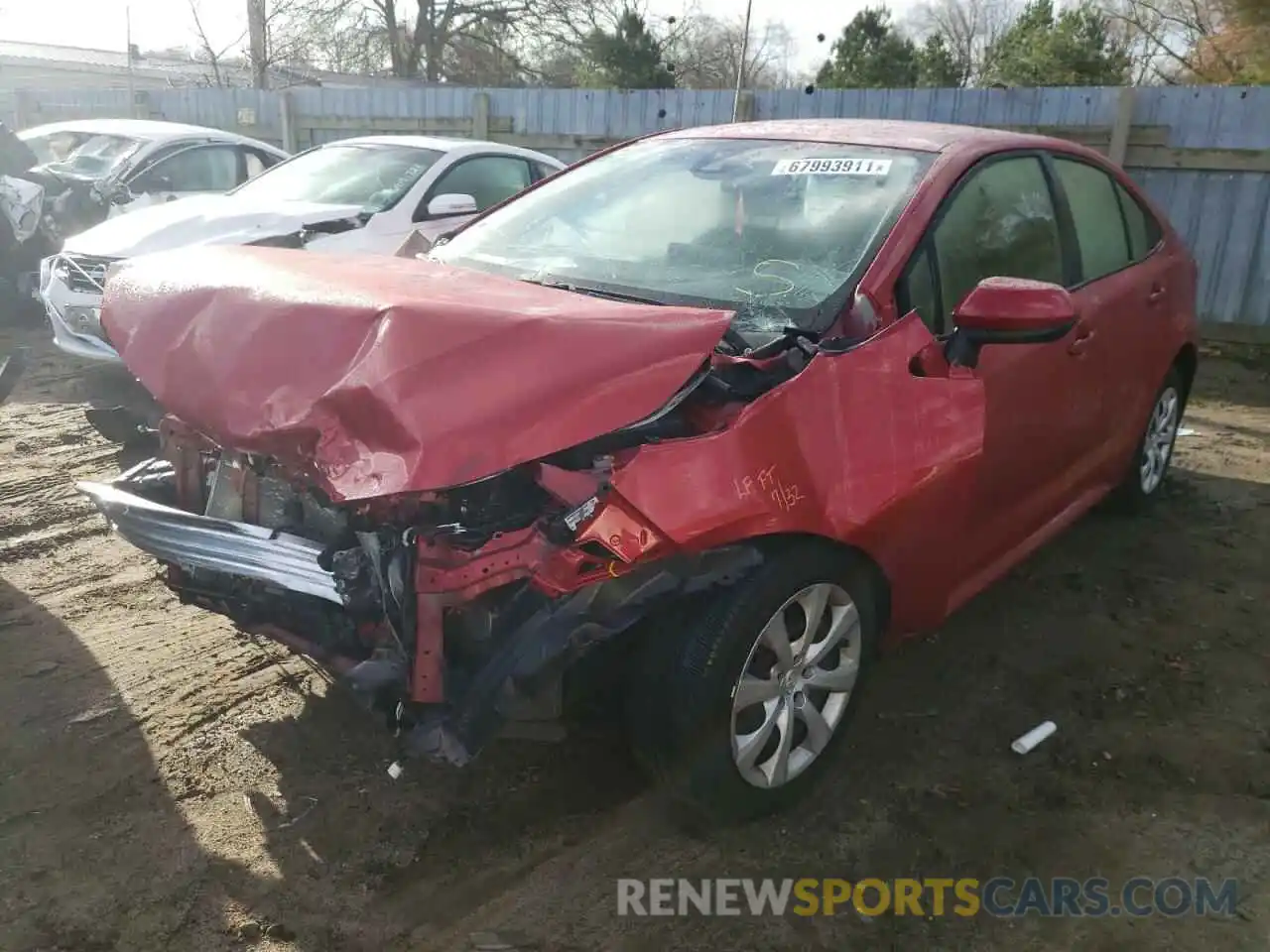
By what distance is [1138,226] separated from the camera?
14.3 ft

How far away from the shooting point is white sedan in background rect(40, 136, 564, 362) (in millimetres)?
6215

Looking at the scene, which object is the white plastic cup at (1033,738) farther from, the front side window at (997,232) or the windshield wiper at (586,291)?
the windshield wiper at (586,291)

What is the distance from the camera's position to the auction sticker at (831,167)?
3.23 metres

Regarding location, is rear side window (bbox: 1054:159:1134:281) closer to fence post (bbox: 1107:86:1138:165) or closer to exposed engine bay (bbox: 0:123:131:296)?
fence post (bbox: 1107:86:1138:165)

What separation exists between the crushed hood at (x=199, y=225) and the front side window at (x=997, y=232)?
468 centimetres

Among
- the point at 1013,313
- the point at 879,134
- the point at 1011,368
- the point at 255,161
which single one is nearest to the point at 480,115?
the point at 255,161

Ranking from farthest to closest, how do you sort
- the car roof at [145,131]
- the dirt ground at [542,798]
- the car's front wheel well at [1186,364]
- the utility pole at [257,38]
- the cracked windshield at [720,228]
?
the utility pole at [257,38], the car roof at [145,131], the car's front wheel well at [1186,364], the cracked windshield at [720,228], the dirt ground at [542,798]

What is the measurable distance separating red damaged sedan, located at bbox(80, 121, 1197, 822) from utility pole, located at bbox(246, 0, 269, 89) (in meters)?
19.0

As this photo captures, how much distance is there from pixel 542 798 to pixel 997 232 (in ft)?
7.52

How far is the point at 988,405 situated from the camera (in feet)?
10.0

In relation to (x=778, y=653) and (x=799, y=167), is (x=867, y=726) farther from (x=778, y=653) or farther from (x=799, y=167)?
(x=799, y=167)

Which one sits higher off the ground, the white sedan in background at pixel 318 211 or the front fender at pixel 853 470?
the white sedan in background at pixel 318 211

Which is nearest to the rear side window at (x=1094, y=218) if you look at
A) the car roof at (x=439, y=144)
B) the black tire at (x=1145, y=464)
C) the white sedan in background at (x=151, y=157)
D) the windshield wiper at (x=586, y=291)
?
the black tire at (x=1145, y=464)

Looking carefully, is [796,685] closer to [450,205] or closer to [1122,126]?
[450,205]
